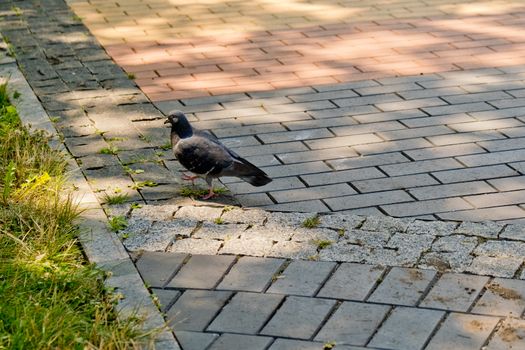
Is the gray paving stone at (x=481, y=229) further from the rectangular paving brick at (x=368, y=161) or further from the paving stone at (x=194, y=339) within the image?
the paving stone at (x=194, y=339)

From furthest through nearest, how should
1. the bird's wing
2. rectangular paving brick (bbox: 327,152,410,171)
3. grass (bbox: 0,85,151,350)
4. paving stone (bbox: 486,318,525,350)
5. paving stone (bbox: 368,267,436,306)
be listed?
rectangular paving brick (bbox: 327,152,410,171)
the bird's wing
paving stone (bbox: 368,267,436,306)
paving stone (bbox: 486,318,525,350)
grass (bbox: 0,85,151,350)

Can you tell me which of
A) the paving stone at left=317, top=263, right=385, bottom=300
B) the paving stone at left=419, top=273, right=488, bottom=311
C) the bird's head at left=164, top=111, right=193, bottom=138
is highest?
the bird's head at left=164, top=111, right=193, bottom=138

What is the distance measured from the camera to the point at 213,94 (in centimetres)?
722

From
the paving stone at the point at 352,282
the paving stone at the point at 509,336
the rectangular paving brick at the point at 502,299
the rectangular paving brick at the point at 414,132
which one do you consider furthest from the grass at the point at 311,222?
the rectangular paving brick at the point at 414,132

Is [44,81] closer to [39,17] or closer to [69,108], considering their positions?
[69,108]

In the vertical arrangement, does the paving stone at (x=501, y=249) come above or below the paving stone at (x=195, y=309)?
above

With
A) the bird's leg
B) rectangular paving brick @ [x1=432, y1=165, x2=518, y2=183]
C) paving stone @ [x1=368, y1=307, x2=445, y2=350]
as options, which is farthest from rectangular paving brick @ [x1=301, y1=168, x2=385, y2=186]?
paving stone @ [x1=368, y1=307, x2=445, y2=350]

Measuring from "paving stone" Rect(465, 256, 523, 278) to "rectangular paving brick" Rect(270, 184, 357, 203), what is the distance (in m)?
1.09

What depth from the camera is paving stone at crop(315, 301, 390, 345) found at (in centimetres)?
392

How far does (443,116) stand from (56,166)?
2.80 m

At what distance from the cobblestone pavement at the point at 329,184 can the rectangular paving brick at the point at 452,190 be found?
0.04 feet

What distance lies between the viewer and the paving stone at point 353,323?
12.9 ft

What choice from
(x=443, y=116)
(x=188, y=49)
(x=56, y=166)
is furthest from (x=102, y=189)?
(x=188, y=49)

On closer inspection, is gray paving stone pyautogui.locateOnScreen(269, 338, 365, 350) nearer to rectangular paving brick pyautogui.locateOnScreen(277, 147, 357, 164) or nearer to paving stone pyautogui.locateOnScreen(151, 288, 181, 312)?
paving stone pyautogui.locateOnScreen(151, 288, 181, 312)
